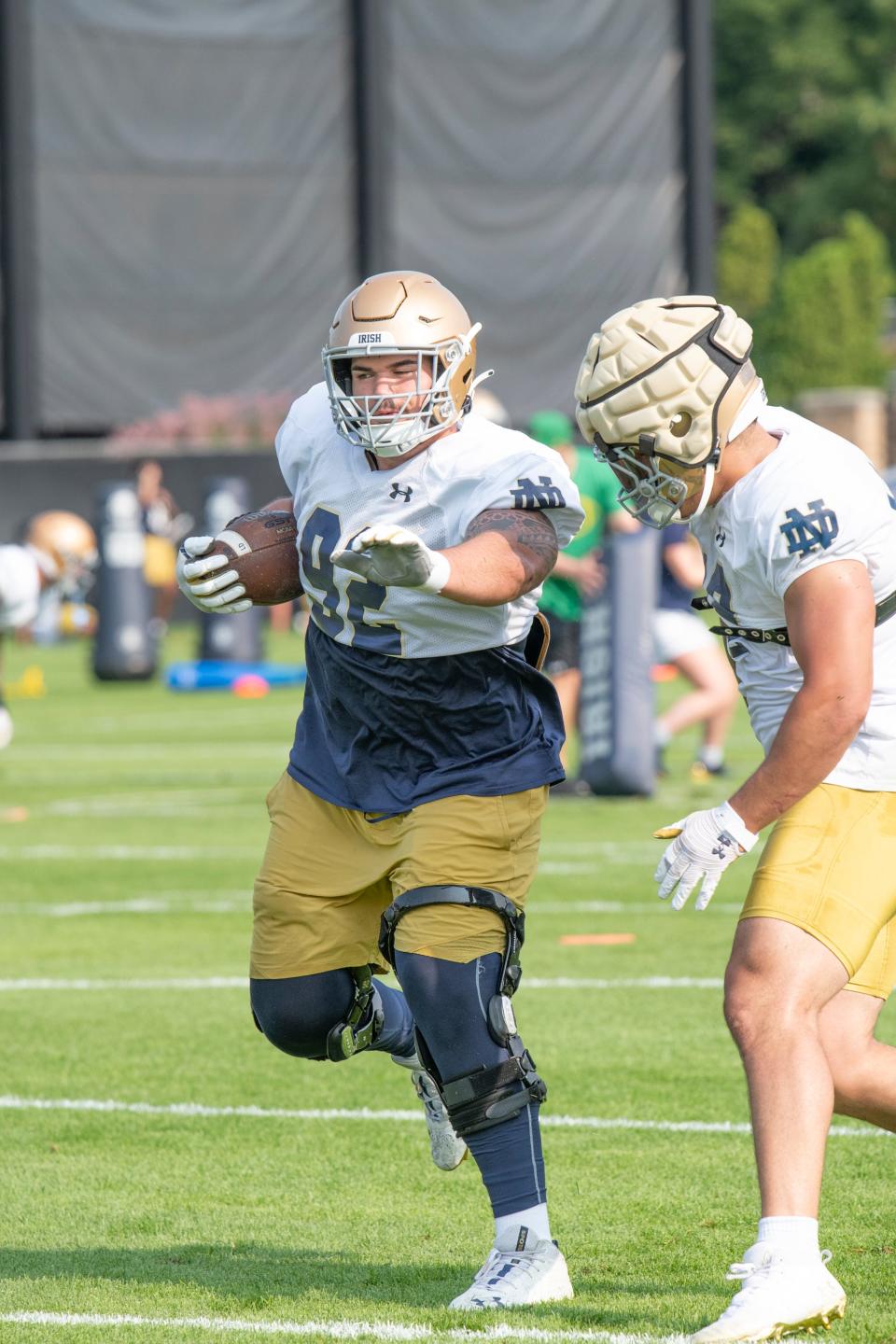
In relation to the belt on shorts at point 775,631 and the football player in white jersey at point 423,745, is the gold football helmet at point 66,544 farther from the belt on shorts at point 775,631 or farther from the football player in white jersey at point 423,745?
the belt on shorts at point 775,631

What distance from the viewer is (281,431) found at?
482cm

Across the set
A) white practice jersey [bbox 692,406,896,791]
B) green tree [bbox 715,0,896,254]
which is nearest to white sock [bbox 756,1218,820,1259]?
white practice jersey [bbox 692,406,896,791]

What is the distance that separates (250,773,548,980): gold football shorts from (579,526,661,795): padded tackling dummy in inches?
264

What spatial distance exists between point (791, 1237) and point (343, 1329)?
862mm

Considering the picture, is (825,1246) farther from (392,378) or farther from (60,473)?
(60,473)

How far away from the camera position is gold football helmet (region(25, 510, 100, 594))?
961 inches

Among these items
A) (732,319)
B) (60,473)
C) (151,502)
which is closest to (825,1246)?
(732,319)

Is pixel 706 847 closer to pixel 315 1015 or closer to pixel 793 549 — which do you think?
pixel 793 549

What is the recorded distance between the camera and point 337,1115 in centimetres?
586

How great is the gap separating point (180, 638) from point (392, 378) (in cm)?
2271

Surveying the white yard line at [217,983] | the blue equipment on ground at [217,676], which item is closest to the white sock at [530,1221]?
the white yard line at [217,983]

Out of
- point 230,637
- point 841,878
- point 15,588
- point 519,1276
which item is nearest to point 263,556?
point 841,878

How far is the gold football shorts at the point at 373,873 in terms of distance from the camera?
4.37 metres

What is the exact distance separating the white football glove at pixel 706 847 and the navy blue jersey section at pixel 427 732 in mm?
633
